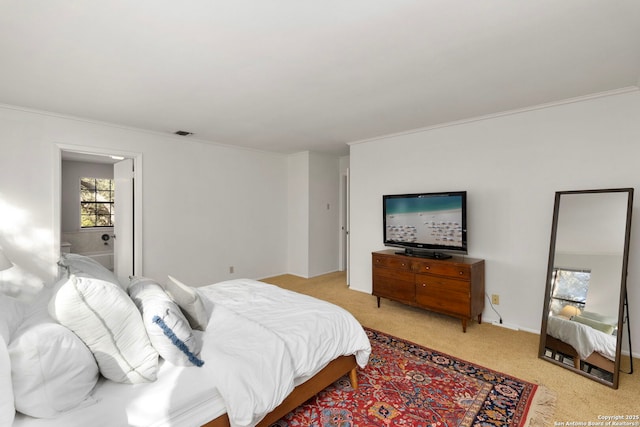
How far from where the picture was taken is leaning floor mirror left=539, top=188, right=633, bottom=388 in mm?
2502

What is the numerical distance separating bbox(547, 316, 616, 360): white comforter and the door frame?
15.8 feet

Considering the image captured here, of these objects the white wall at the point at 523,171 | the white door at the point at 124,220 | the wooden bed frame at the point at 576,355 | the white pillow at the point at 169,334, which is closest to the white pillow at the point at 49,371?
the white pillow at the point at 169,334

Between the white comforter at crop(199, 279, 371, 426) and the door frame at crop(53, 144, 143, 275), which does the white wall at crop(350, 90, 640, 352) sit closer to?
the white comforter at crop(199, 279, 371, 426)

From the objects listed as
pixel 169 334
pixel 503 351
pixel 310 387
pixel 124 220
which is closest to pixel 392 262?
pixel 503 351

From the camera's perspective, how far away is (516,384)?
236 cm

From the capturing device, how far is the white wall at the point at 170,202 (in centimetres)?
332

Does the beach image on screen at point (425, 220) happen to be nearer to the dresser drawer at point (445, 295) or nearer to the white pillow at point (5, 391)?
the dresser drawer at point (445, 295)

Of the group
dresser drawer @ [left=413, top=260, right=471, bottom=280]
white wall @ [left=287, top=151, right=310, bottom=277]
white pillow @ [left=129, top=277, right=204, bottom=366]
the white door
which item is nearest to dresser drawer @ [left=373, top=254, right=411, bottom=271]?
dresser drawer @ [left=413, top=260, right=471, bottom=280]

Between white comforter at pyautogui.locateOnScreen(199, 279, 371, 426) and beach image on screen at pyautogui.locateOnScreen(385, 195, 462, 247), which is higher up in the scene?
beach image on screen at pyautogui.locateOnScreen(385, 195, 462, 247)

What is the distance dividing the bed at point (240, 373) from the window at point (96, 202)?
5535 millimetres

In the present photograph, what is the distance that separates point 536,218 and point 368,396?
259cm

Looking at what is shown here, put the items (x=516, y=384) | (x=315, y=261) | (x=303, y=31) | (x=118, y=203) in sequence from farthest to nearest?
(x=315, y=261), (x=118, y=203), (x=516, y=384), (x=303, y=31)

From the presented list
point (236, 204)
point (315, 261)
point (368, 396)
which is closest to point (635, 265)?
point (368, 396)

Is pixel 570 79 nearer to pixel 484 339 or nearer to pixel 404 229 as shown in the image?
pixel 404 229
